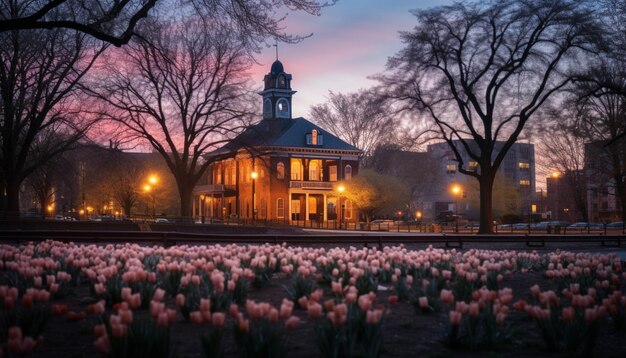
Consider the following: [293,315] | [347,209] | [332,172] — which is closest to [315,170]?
[332,172]

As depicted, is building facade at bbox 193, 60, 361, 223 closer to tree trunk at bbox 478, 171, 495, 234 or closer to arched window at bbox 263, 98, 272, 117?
arched window at bbox 263, 98, 272, 117

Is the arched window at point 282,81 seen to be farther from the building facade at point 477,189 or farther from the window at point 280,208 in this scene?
the building facade at point 477,189

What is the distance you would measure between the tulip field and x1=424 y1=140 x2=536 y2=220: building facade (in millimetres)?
79468

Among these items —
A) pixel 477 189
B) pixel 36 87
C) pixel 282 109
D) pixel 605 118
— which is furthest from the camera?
pixel 477 189

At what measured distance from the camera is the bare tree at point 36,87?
32838 millimetres

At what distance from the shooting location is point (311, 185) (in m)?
76.5

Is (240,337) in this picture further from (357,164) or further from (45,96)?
(357,164)

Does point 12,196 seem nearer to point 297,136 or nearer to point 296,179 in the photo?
point 296,179

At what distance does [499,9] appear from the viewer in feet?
133

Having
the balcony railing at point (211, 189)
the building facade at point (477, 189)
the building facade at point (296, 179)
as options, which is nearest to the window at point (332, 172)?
the building facade at point (296, 179)

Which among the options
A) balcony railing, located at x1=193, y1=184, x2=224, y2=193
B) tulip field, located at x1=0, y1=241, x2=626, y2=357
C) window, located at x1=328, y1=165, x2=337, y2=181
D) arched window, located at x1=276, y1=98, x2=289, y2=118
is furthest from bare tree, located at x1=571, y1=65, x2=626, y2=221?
Answer: balcony railing, located at x1=193, y1=184, x2=224, y2=193

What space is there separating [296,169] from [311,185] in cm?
326

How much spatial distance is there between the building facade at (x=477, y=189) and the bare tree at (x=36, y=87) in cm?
6002

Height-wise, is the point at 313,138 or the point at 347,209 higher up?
the point at 313,138
